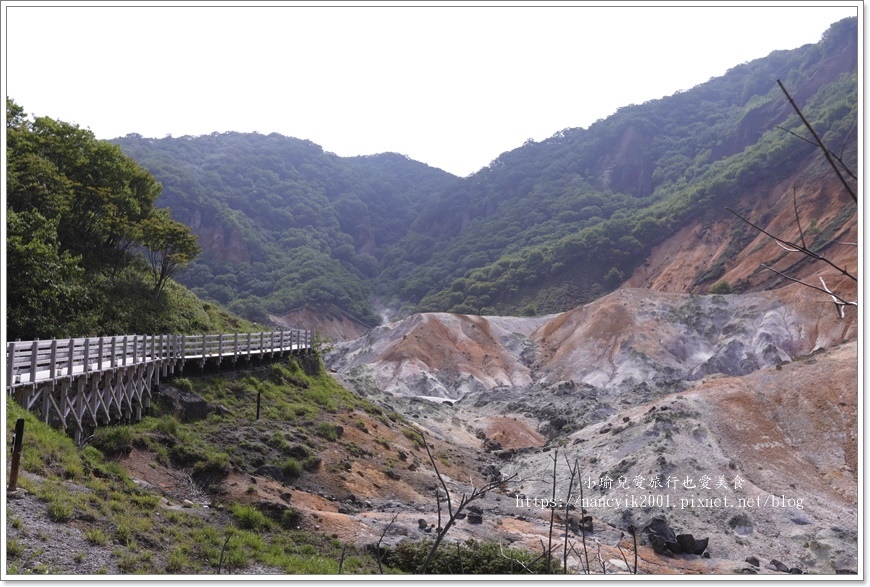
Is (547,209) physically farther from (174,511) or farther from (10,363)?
(10,363)

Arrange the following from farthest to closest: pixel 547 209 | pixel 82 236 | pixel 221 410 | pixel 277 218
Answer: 1. pixel 277 218
2. pixel 547 209
3. pixel 82 236
4. pixel 221 410

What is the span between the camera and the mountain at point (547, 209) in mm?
86875

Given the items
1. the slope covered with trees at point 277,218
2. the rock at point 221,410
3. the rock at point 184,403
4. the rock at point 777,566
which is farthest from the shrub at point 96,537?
the slope covered with trees at point 277,218

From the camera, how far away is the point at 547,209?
462 feet

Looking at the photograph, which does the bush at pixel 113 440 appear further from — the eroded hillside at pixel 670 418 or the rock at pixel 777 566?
the rock at pixel 777 566

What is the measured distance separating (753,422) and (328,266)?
106m

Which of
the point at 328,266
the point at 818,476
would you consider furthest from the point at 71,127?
the point at 328,266

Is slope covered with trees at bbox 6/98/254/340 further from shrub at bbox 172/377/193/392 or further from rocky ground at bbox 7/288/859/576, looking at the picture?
rocky ground at bbox 7/288/859/576

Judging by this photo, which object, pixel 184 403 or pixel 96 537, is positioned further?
pixel 184 403

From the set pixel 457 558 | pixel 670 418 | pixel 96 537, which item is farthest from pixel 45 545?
pixel 670 418

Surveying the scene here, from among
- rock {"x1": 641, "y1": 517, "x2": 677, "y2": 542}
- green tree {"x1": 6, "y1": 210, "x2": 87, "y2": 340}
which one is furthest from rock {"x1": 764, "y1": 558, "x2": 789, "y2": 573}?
green tree {"x1": 6, "y1": 210, "x2": 87, "y2": 340}

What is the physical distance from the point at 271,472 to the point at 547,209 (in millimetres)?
127995

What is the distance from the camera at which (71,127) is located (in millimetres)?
27891

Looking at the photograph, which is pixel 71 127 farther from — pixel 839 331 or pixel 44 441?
pixel 839 331
